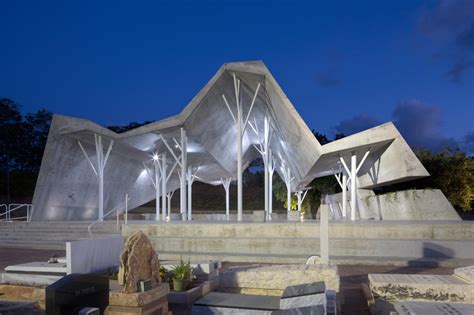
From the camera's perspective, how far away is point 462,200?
26797 millimetres

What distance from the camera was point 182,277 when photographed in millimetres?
7914

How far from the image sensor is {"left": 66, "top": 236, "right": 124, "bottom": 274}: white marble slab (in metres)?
7.69

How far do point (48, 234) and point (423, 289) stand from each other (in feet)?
56.8

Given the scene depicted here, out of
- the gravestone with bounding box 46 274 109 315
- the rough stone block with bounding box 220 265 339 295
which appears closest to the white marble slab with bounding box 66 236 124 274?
the rough stone block with bounding box 220 265 339 295

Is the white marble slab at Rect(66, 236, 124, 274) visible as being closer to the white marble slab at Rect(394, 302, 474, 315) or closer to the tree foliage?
the white marble slab at Rect(394, 302, 474, 315)

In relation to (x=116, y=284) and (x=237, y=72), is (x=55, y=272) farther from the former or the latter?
(x=237, y=72)

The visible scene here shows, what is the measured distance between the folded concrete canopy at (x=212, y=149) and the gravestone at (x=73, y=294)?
1257 cm

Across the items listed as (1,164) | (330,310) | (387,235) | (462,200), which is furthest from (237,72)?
(1,164)

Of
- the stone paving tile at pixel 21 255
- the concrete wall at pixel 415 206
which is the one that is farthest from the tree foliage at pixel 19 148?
the concrete wall at pixel 415 206

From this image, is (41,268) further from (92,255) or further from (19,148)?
(19,148)

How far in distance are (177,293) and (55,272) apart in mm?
2914

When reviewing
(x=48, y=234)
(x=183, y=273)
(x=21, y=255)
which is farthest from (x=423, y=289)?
(x=48, y=234)

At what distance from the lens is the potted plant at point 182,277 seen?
7.64 metres

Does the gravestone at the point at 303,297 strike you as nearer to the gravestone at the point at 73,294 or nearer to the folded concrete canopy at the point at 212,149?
the gravestone at the point at 73,294
